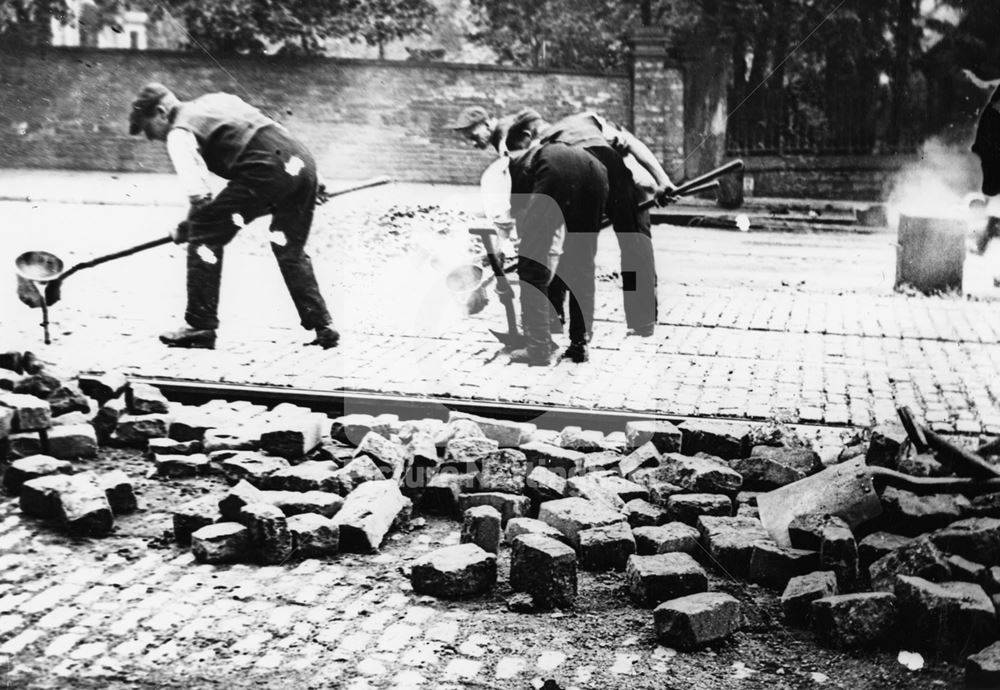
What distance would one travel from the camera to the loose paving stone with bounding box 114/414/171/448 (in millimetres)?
6168

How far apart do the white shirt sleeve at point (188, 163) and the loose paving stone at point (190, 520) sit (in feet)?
7.75

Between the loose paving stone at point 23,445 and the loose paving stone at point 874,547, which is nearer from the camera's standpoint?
the loose paving stone at point 874,547

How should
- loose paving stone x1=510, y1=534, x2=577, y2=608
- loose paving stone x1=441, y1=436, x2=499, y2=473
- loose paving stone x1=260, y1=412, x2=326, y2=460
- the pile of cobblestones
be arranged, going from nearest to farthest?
the pile of cobblestones, loose paving stone x1=510, y1=534, x2=577, y2=608, loose paving stone x1=441, y1=436, x2=499, y2=473, loose paving stone x1=260, y1=412, x2=326, y2=460

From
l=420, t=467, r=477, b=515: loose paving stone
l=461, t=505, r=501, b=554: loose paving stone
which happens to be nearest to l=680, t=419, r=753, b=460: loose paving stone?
l=420, t=467, r=477, b=515: loose paving stone

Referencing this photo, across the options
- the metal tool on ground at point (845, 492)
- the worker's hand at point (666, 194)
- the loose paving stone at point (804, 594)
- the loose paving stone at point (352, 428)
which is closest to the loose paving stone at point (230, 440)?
the loose paving stone at point (352, 428)

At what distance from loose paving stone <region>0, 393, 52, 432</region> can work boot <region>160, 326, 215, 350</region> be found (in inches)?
41.7

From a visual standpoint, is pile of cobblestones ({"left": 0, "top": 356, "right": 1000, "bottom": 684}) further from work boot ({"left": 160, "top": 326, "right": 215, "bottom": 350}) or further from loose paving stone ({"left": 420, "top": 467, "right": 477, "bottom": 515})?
work boot ({"left": 160, "top": 326, "right": 215, "bottom": 350})

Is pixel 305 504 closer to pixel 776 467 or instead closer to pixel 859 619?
pixel 776 467

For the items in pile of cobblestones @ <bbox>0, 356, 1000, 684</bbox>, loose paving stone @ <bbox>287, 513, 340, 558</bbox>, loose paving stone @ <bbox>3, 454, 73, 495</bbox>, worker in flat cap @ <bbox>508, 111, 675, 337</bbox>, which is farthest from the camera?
worker in flat cap @ <bbox>508, 111, 675, 337</bbox>

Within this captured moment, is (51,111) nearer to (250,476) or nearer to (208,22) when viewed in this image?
(208,22)

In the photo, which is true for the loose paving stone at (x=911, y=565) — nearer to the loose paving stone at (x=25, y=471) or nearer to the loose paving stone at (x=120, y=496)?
the loose paving stone at (x=120, y=496)

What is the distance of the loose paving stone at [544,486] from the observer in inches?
204

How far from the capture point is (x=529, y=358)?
21.9ft

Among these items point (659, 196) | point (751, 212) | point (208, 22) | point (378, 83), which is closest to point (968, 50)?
point (751, 212)
